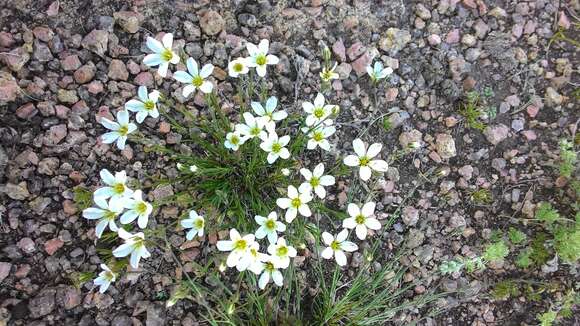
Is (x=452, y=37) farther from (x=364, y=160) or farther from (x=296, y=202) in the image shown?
(x=296, y=202)

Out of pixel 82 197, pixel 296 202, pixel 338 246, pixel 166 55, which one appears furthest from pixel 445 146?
pixel 82 197

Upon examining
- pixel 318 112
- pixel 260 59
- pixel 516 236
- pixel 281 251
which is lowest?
pixel 516 236

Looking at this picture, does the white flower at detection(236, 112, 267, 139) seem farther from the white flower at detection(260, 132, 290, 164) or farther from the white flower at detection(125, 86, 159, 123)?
the white flower at detection(125, 86, 159, 123)

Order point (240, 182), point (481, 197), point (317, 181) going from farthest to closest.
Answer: point (481, 197) → point (240, 182) → point (317, 181)

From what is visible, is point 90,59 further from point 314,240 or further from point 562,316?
point 562,316

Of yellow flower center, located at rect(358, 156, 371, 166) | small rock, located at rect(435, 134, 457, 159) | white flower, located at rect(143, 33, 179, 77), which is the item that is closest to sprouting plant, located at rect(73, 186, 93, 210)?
white flower, located at rect(143, 33, 179, 77)

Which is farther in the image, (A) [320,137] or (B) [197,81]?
(A) [320,137]
